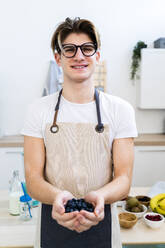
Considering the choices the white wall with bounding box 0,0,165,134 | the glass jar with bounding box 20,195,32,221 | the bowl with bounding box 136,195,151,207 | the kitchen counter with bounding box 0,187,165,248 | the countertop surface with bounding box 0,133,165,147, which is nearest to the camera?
the kitchen counter with bounding box 0,187,165,248

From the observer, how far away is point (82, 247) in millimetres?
1081

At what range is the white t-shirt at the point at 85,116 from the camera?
1.07 m

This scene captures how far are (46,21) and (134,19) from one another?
106 centimetres

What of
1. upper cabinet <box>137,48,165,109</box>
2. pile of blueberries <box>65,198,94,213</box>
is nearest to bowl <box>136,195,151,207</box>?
pile of blueberries <box>65,198,94,213</box>

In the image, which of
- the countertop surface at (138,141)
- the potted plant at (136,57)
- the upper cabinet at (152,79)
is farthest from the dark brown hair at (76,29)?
the potted plant at (136,57)

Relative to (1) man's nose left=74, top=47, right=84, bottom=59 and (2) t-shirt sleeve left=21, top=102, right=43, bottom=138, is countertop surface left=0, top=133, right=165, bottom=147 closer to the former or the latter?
(2) t-shirt sleeve left=21, top=102, right=43, bottom=138

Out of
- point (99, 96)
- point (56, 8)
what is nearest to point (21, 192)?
point (99, 96)

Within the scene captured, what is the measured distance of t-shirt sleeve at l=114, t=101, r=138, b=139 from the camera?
1.06 meters

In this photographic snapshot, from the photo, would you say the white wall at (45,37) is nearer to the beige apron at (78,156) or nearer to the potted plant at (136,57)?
the potted plant at (136,57)

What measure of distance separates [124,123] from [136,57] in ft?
7.79

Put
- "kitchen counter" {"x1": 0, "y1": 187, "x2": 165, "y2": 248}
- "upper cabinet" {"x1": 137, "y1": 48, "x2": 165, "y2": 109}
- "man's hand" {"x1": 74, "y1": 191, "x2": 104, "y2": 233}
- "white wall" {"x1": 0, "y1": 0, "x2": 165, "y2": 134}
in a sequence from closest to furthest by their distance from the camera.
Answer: "man's hand" {"x1": 74, "y1": 191, "x2": 104, "y2": 233}, "kitchen counter" {"x1": 0, "y1": 187, "x2": 165, "y2": 248}, "upper cabinet" {"x1": 137, "y1": 48, "x2": 165, "y2": 109}, "white wall" {"x1": 0, "y1": 0, "x2": 165, "y2": 134}

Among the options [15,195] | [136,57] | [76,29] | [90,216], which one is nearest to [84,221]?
[90,216]

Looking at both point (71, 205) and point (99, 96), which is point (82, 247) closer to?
point (71, 205)

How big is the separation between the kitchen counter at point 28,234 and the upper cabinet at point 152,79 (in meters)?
1.99
